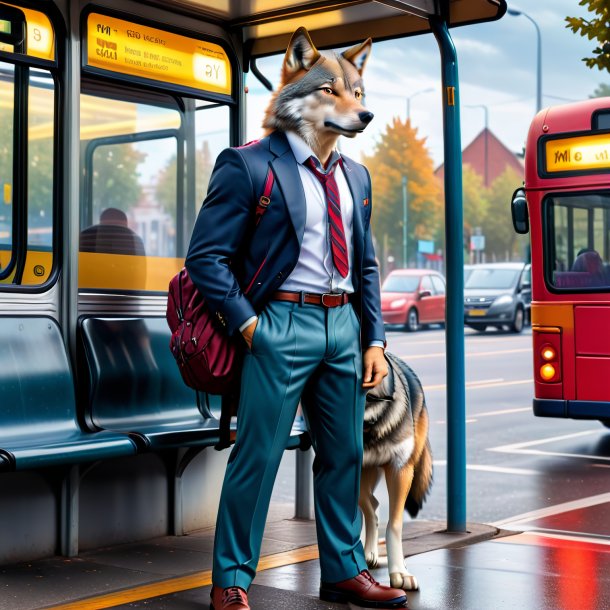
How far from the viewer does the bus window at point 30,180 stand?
5.96m

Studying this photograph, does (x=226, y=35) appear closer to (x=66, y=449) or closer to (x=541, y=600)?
(x=66, y=449)

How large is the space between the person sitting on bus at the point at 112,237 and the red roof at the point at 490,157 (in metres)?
93.7

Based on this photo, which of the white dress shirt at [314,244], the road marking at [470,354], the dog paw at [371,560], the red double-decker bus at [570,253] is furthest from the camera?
the road marking at [470,354]

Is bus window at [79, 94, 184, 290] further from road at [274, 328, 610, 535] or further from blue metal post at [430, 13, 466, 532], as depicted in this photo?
→ road at [274, 328, 610, 535]

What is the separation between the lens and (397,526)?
5.45 metres

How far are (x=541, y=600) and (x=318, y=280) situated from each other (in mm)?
1649

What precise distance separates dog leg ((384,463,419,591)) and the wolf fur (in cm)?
150

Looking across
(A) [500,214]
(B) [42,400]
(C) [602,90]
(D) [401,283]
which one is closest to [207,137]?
(B) [42,400]

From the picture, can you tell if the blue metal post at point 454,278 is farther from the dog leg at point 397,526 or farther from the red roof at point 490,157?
the red roof at point 490,157

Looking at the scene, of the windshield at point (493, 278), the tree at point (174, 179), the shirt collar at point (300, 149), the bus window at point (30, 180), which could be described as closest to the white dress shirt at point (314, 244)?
the shirt collar at point (300, 149)

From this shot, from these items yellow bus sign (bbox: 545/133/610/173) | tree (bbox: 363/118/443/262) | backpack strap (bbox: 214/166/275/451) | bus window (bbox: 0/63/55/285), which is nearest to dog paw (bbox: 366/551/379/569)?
backpack strap (bbox: 214/166/275/451)

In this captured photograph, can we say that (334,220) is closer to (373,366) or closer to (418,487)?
(373,366)

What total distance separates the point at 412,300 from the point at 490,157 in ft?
222

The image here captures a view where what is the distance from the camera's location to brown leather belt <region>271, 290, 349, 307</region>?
15.6ft
